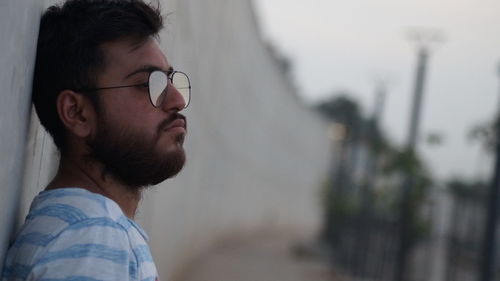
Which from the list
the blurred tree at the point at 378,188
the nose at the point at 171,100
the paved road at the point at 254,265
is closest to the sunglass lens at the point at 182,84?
the nose at the point at 171,100

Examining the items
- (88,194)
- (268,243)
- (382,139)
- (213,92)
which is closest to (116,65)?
(88,194)

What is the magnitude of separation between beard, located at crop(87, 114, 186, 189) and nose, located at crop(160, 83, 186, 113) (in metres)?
0.06

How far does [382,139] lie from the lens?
1809 centimetres

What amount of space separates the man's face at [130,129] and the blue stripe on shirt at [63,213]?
0.21 meters

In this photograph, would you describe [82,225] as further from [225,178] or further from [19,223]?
[225,178]

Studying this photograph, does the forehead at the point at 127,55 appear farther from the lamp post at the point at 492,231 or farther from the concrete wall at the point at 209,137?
the lamp post at the point at 492,231

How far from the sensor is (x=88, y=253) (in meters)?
1.72

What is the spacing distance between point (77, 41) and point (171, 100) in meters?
0.26

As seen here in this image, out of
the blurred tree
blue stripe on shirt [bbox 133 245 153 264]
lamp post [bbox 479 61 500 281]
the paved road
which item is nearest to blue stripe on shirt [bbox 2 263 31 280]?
blue stripe on shirt [bbox 133 245 153 264]

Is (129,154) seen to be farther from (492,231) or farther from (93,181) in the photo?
(492,231)

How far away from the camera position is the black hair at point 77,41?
2.03 metres

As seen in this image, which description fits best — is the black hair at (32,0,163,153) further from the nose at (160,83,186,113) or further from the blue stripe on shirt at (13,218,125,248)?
the blue stripe on shirt at (13,218,125,248)

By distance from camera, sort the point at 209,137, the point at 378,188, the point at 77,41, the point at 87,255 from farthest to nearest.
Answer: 1. the point at 378,188
2. the point at 209,137
3. the point at 77,41
4. the point at 87,255

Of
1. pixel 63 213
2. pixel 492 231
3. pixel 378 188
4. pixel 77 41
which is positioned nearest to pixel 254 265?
pixel 378 188
